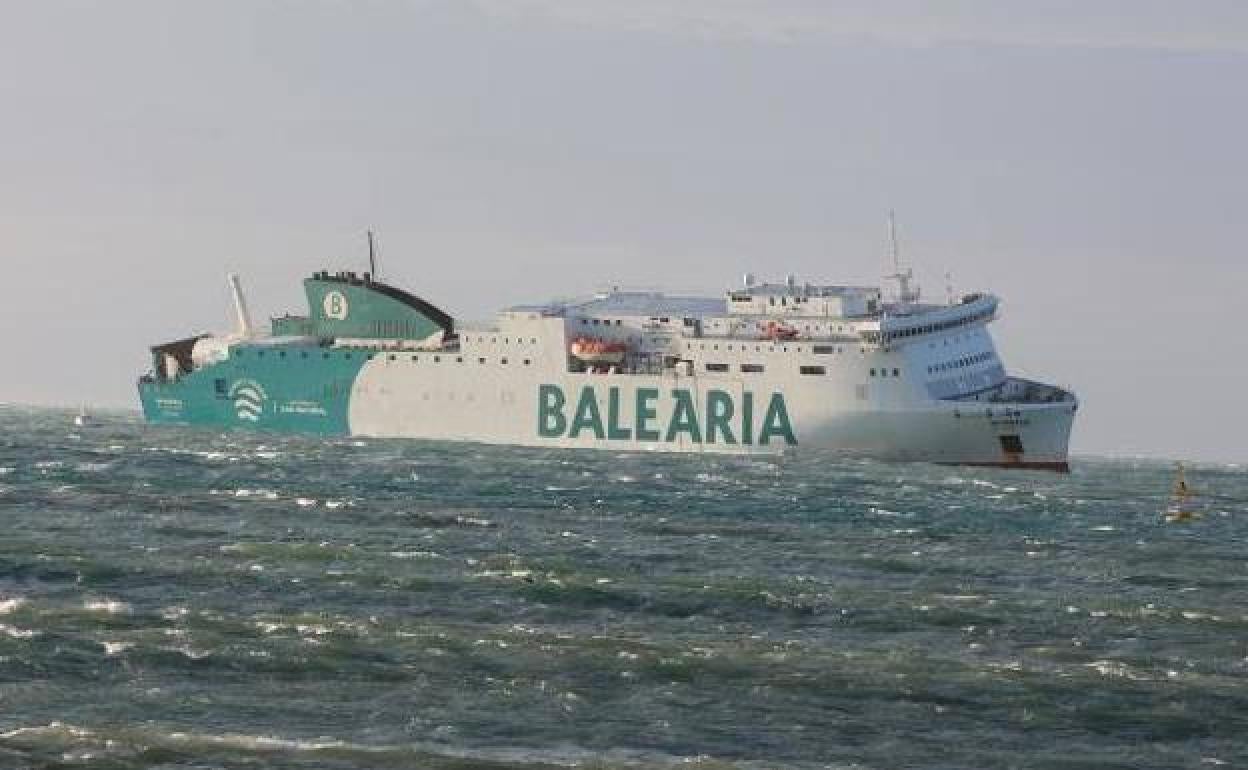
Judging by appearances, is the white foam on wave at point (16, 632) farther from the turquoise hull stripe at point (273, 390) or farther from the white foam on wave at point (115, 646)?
the turquoise hull stripe at point (273, 390)

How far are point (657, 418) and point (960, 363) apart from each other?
42.0 feet

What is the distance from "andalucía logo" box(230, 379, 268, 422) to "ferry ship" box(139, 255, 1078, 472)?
0.31ft

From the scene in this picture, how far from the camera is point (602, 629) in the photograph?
4019 cm

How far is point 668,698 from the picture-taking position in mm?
34312

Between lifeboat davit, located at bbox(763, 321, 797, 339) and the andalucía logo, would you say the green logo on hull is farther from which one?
the andalucía logo

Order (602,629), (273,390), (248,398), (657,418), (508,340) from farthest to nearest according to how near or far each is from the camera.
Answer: (248,398)
(273,390)
(508,340)
(657,418)
(602,629)

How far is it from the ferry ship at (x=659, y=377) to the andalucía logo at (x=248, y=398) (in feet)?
0.31

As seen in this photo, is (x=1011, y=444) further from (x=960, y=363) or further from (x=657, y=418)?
(x=657, y=418)

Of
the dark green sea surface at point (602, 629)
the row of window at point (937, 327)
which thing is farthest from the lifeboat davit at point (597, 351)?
the dark green sea surface at point (602, 629)

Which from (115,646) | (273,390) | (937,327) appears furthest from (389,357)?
(115,646)

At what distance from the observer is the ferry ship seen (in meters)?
87.4

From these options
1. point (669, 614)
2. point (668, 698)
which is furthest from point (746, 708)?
point (669, 614)

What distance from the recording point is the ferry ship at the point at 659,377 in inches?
3442

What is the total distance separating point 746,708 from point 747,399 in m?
56.9
